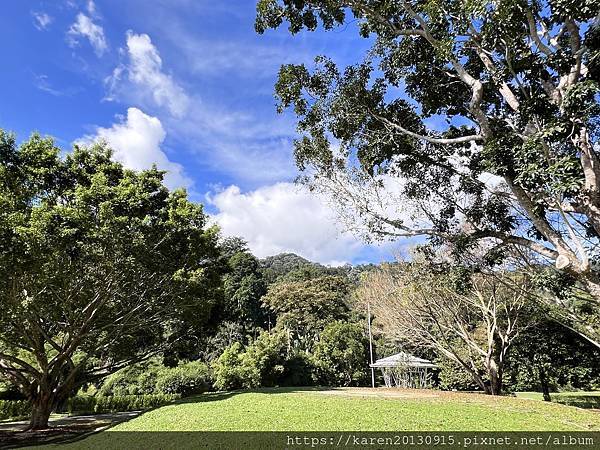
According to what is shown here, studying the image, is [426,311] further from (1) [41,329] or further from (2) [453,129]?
Answer: (1) [41,329]

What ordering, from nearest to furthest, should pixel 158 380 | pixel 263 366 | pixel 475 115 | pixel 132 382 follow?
pixel 475 115 < pixel 263 366 < pixel 158 380 < pixel 132 382

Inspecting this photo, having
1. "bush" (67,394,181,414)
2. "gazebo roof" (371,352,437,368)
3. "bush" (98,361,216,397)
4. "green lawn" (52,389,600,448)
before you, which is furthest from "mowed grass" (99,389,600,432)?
"bush" (98,361,216,397)

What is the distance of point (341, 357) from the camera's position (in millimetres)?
26078

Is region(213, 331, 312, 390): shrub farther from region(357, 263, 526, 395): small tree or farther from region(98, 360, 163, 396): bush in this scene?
region(357, 263, 526, 395): small tree

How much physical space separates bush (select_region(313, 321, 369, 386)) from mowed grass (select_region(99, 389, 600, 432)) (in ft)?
A: 47.2

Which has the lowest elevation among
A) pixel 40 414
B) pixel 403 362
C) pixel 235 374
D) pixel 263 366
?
pixel 40 414

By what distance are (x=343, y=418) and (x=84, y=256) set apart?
29.9ft

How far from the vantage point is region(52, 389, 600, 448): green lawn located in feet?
27.0

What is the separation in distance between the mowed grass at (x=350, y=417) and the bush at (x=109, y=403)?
13188mm

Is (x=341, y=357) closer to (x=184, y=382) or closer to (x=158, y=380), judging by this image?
(x=184, y=382)

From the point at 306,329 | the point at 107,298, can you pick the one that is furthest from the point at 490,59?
the point at 306,329

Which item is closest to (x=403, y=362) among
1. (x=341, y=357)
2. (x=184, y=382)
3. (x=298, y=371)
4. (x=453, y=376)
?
(x=453, y=376)

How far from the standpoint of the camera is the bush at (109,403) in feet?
73.3

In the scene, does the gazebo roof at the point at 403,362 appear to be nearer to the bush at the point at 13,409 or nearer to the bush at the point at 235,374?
the bush at the point at 235,374
